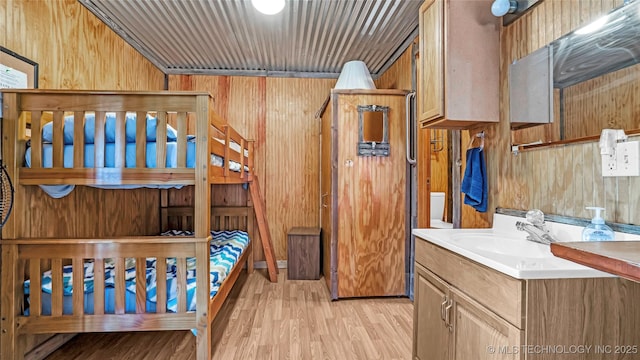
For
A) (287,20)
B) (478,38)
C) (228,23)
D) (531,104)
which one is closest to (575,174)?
(531,104)

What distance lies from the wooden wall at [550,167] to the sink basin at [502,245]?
0.69 ft

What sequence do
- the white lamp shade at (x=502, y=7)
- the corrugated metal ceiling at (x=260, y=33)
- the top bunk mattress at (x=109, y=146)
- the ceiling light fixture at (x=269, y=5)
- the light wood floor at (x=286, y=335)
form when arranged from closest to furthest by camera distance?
the white lamp shade at (x=502, y=7), the top bunk mattress at (x=109, y=146), the light wood floor at (x=286, y=335), the ceiling light fixture at (x=269, y=5), the corrugated metal ceiling at (x=260, y=33)

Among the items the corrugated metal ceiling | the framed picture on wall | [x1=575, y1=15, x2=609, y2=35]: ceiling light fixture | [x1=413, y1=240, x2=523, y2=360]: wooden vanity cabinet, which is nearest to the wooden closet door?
the corrugated metal ceiling

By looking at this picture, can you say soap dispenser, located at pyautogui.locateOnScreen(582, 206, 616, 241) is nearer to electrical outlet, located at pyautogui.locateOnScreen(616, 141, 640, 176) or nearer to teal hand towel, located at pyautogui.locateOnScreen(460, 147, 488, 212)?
electrical outlet, located at pyautogui.locateOnScreen(616, 141, 640, 176)

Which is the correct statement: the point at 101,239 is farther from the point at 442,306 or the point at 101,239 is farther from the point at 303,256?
the point at 303,256

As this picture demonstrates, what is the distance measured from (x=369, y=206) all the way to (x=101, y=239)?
2.14 metres

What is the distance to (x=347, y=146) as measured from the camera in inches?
123

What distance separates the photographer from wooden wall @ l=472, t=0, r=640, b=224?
4.19ft

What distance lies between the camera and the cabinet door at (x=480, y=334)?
3.39 ft

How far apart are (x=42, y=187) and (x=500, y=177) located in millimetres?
2756

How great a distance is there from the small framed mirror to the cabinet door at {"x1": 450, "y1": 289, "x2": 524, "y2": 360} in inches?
73.8

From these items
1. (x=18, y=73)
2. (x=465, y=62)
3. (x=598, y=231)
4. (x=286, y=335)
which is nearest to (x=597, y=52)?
(x=465, y=62)

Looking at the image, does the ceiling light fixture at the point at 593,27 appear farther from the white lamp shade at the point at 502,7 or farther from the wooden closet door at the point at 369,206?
the wooden closet door at the point at 369,206

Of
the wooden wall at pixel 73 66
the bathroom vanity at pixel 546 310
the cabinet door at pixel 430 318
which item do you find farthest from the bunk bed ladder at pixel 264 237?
the bathroom vanity at pixel 546 310
